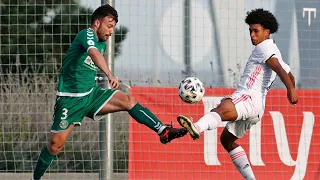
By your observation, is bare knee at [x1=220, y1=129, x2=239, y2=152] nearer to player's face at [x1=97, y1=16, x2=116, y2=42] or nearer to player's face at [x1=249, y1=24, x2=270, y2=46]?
player's face at [x1=249, y1=24, x2=270, y2=46]

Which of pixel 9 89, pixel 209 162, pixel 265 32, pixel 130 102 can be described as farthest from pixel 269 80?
pixel 9 89

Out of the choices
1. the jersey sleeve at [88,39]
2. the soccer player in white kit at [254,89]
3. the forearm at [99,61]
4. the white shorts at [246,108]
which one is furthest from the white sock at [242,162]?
the jersey sleeve at [88,39]

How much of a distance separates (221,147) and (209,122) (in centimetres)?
305

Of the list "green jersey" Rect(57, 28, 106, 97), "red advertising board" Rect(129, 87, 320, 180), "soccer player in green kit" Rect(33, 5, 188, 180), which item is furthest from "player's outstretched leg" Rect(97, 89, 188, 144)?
"red advertising board" Rect(129, 87, 320, 180)

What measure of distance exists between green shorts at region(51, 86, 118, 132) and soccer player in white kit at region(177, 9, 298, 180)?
54.0 inches

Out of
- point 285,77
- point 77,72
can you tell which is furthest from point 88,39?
point 285,77

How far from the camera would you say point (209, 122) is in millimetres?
10312

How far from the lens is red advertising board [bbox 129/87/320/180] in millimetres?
13234

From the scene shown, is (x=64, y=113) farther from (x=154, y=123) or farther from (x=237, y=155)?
(x=237, y=155)

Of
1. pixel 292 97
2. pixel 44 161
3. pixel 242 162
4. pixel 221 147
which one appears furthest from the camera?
Result: pixel 221 147

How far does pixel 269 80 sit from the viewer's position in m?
11.0

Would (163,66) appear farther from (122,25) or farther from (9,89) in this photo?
(9,89)

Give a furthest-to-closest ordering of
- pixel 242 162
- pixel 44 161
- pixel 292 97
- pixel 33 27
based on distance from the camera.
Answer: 1. pixel 33 27
2. pixel 242 162
3. pixel 44 161
4. pixel 292 97

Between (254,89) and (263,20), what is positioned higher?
(263,20)
